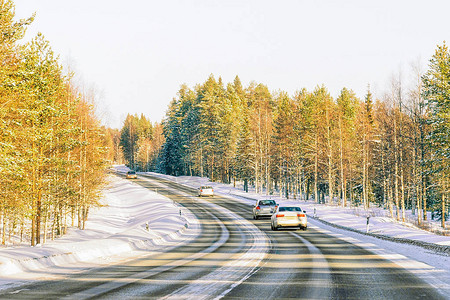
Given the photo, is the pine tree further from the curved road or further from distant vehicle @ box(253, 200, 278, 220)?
the curved road

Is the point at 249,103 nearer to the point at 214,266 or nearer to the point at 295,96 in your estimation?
the point at 295,96

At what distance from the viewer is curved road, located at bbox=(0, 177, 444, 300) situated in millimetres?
8383

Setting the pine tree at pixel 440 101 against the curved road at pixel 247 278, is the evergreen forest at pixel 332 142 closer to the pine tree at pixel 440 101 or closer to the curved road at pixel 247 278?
the pine tree at pixel 440 101

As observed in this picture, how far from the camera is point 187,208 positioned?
48031 millimetres

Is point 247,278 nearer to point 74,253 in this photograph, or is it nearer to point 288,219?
point 74,253

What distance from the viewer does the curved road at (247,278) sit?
838 centimetres

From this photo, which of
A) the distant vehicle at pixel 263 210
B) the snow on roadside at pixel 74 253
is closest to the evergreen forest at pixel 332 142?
the distant vehicle at pixel 263 210

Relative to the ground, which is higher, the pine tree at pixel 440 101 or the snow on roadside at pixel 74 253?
the pine tree at pixel 440 101

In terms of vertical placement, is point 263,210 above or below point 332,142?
below

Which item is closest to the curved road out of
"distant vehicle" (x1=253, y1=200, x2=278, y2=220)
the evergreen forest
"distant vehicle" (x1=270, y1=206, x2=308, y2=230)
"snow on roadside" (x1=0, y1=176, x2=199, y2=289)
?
"snow on roadside" (x1=0, y1=176, x2=199, y2=289)

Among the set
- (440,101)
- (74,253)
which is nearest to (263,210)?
(440,101)

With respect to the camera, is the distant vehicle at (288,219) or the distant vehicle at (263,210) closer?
the distant vehicle at (288,219)

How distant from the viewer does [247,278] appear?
10.3 meters

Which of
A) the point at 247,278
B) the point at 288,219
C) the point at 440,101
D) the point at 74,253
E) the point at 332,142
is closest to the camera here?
the point at 247,278
